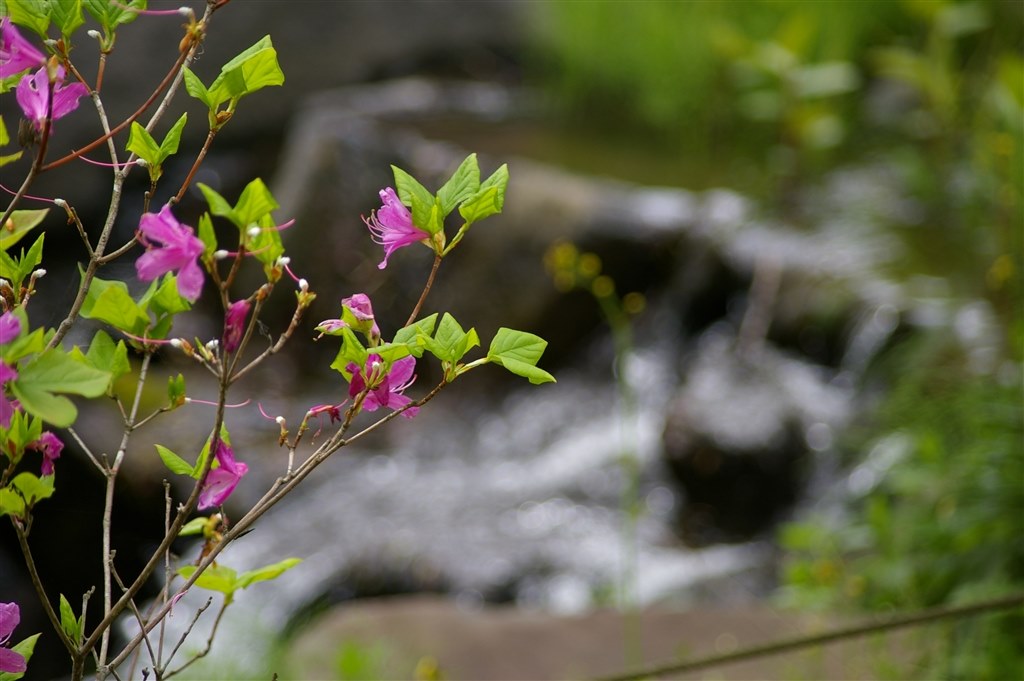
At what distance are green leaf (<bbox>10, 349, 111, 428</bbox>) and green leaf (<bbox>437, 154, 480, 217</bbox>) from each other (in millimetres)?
188

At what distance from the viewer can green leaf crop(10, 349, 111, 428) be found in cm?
41

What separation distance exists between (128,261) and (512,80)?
13.1ft

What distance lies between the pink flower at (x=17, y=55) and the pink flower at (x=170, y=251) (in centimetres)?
9

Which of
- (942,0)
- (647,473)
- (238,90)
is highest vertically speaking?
(238,90)

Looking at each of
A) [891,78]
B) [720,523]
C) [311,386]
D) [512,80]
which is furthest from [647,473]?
[512,80]

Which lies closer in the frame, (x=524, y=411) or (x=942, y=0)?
(x=942, y=0)

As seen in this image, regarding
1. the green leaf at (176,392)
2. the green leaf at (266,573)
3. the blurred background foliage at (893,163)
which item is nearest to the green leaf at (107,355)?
the green leaf at (176,392)

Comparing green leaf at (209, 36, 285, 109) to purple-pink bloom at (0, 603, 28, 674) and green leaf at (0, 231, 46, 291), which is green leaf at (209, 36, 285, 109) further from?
purple-pink bloom at (0, 603, 28, 674)

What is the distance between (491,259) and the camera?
14.6 ft

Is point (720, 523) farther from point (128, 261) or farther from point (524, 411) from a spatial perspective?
point (128, 261)

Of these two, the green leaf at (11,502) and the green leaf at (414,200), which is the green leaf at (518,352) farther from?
the green leaf at (11,502)

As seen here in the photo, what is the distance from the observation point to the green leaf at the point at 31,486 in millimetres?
540

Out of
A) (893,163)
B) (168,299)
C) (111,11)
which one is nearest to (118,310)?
(168,299)

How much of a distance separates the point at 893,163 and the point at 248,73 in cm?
433
